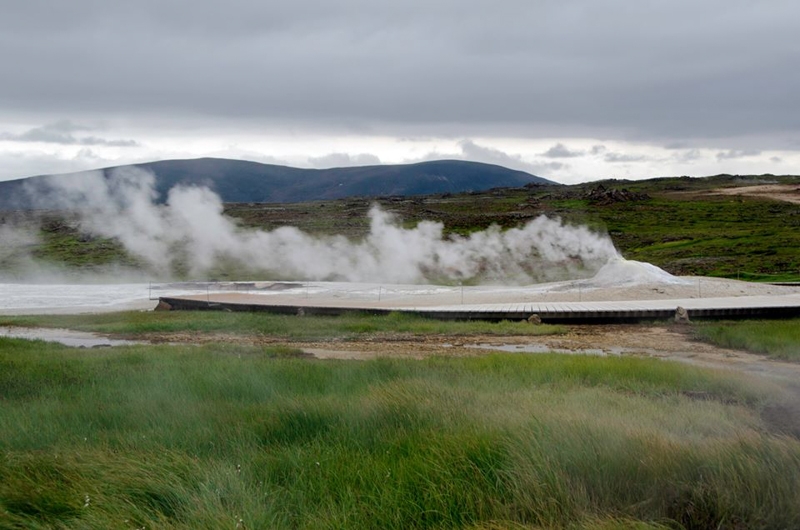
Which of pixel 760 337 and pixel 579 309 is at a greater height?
pixel 760 337

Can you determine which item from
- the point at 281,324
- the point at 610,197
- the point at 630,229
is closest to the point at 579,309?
the point at 281,324

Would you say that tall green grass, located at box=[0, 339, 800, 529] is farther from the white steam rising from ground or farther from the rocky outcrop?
the rocky outcrop

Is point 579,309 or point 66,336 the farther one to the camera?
point 579,309

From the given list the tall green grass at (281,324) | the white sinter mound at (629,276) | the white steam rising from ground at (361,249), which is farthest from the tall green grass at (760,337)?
the white steam rising from ground at (361,249)

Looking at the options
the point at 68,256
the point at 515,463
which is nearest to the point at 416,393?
the point at 515,463

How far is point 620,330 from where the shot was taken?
19.7 m

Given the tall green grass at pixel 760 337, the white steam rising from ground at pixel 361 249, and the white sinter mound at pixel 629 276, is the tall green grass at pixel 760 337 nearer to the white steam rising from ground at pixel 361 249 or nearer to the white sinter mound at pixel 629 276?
the white sinter mound at pixel 629 276

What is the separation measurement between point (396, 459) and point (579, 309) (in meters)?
16.6

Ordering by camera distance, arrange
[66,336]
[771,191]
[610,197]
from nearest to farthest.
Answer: [66,336] → [610,197] → [771,191]

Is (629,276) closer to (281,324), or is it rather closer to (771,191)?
(281,324)

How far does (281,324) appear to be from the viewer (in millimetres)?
20703

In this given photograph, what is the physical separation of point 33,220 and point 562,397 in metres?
68.1

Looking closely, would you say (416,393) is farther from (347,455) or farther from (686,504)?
(686,504)

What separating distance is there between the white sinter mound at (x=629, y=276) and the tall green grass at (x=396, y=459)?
1980cm
